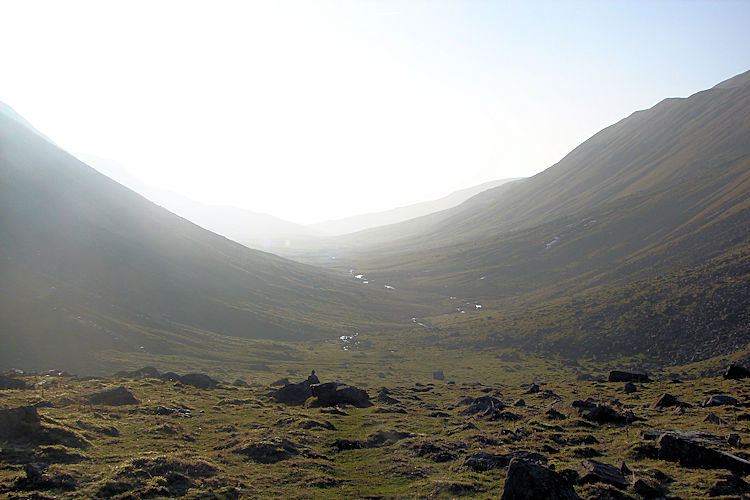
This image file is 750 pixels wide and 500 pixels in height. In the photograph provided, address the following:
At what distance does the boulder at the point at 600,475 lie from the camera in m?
20.7

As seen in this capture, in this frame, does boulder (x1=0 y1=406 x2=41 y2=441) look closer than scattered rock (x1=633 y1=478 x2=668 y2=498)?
No

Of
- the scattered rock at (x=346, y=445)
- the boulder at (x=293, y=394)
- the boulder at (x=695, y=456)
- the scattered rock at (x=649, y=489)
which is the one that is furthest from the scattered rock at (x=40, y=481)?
the boulder at (x=695, y=456)

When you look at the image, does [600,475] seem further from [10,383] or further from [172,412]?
[10,383]

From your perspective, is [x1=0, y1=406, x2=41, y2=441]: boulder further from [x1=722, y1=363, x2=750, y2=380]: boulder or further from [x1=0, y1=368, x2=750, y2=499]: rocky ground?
[x1=722, y1=363, x2=750, y2=380]: boulder

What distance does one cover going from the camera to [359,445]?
32.8 metres

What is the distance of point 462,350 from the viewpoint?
135 m

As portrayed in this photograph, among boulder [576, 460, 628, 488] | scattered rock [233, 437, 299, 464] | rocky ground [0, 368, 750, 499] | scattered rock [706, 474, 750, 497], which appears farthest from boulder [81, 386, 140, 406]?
scattered rock [706, 474, 750, 497]

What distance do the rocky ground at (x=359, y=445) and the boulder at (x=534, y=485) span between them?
0.06 meters

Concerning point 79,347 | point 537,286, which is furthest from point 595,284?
point 79,347

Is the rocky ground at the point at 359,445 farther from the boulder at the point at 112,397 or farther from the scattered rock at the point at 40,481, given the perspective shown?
the boulder at the point at 112,397

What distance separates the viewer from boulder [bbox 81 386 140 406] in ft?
126

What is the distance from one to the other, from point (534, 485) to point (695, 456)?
37.4ft

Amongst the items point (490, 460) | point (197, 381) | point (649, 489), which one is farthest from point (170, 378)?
point (649, 489)

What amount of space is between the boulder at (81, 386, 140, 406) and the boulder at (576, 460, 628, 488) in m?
39.3
